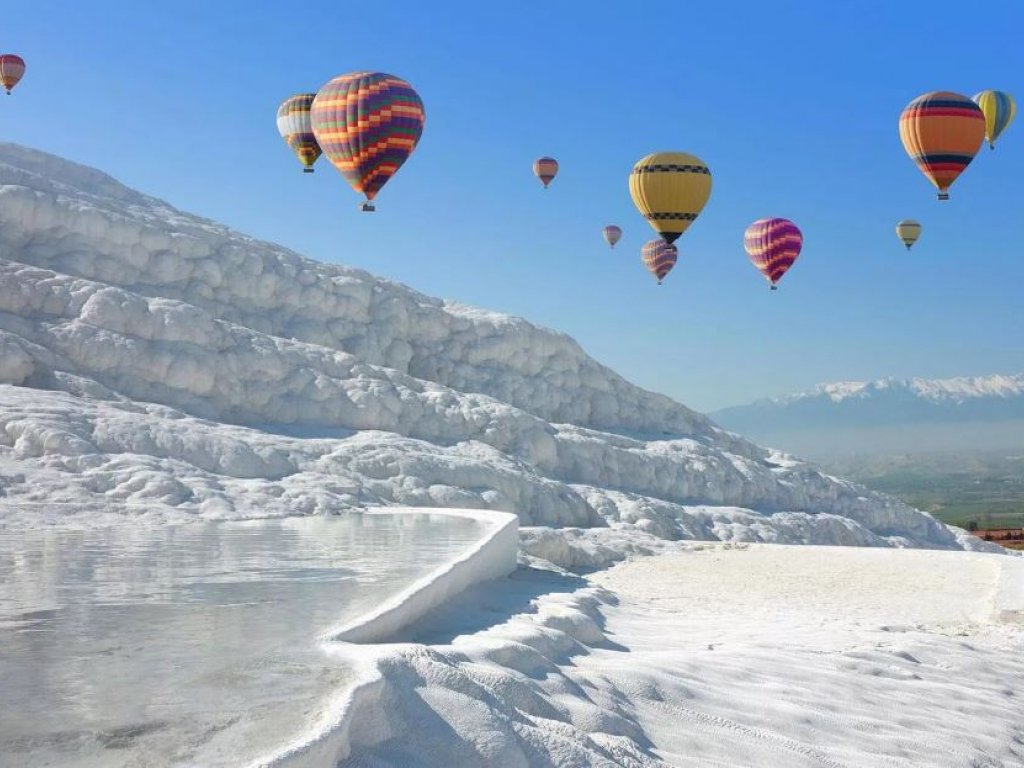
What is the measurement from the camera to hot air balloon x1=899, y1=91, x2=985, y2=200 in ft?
103

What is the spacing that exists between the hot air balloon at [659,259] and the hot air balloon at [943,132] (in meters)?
14.3

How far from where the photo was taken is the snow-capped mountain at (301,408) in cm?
2400

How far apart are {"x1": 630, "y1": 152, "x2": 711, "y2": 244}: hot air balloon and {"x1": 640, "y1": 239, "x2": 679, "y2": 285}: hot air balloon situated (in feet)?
41.5

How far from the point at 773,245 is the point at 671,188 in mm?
6161

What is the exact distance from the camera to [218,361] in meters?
31.1

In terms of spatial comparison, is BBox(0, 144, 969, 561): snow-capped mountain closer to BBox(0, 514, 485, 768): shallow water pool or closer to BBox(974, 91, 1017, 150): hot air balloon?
BBox(0, 514, 485, 768): shallow water pool

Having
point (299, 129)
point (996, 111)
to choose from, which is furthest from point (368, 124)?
point (996, 111)

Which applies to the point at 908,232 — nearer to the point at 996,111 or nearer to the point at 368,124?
the point at 996,111

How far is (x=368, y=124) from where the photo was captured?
2797 cm

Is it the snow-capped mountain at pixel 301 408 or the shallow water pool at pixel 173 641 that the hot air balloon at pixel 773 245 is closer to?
the snow-capped mountain at pixel 301 408

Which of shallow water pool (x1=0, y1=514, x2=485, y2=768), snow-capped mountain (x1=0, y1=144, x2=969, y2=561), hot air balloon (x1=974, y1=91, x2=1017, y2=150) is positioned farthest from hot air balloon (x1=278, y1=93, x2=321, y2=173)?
hot air balloon (x1=974, y1=91, x2=1017, y2=150)

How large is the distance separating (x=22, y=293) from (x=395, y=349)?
1302 centimetres

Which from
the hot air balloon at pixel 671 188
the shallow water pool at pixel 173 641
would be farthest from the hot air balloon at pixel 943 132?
the shallow water pool at pixel 173 641

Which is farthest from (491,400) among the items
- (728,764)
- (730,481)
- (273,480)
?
(728,764)
